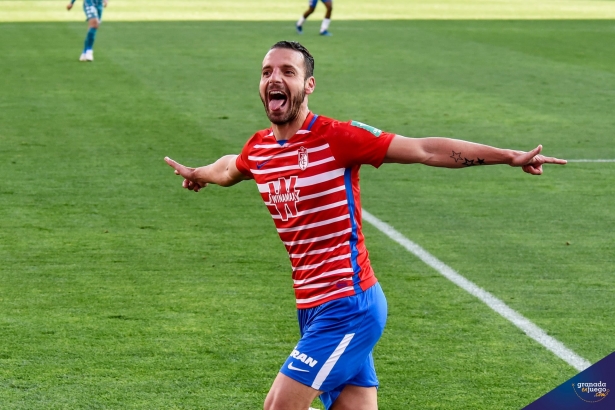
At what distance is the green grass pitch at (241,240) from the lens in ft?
23.5

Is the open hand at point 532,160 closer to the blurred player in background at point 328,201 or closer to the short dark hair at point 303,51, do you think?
the blurred player in background at point 328,201

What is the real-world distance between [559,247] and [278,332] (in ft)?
10.7

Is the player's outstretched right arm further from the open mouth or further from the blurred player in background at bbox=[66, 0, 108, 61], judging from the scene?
the blurred player in background at bbox=[66, 0, 108, 61]

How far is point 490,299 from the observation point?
8.65m

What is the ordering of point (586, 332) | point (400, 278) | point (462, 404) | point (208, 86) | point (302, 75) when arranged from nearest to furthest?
point (302, 75) < point (462, 404) < point (586, 332) < point (400, 278) < point (208, 86)

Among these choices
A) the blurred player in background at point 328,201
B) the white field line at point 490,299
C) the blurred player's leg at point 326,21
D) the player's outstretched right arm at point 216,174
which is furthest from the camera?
the blurred player's leg at point 326,21

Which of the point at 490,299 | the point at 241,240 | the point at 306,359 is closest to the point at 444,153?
the point at 306,359

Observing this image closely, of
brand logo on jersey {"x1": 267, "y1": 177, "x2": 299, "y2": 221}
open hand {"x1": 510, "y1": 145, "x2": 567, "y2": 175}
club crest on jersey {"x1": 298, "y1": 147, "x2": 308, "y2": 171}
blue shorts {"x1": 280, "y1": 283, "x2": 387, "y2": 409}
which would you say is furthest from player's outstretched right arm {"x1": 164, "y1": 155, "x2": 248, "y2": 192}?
open hand {"x1": 510, "y1": 145, "x2": 567, "y2": 175}

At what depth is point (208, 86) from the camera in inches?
797

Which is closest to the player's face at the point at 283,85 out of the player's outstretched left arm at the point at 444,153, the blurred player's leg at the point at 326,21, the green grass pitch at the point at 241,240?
the player's outstretched left arm at the point at 444,153

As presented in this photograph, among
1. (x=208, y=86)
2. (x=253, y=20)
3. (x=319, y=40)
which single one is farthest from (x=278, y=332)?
(x=253, y=20)

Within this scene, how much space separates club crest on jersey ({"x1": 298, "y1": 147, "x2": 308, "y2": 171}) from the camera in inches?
206

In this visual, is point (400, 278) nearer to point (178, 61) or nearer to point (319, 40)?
point (178, 61)

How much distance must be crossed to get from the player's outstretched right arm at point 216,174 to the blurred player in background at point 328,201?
610 millimetres
